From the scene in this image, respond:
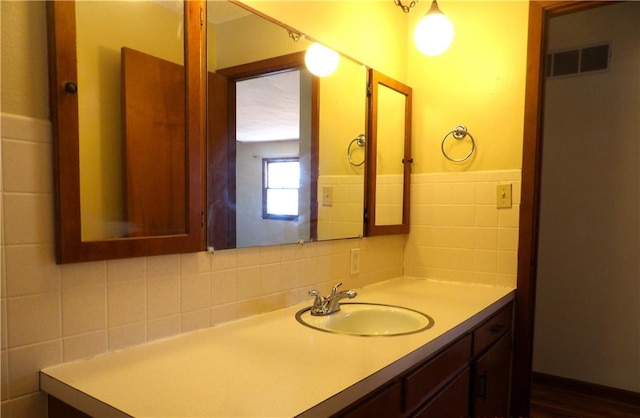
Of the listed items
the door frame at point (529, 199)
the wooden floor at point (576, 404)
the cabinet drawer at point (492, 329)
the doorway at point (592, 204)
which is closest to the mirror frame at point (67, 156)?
the cabinet drawer at point (492, 329)

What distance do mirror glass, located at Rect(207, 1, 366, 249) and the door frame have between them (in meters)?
0.77

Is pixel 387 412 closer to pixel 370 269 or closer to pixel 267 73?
pixel 370 269

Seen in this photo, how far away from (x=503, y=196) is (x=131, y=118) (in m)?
1.65

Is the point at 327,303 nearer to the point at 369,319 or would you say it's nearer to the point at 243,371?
the point at 369,319

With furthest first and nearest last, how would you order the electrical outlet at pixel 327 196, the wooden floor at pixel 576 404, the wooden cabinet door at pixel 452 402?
the wooden floor at pixel 576 404 → the electrical outlet at pixel 327 196 → the wooden cabinet door at pixel 452 402

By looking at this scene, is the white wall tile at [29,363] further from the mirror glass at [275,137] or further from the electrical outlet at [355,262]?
the electrical outlet at [355,262]

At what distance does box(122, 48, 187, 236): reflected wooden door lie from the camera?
1.03 m

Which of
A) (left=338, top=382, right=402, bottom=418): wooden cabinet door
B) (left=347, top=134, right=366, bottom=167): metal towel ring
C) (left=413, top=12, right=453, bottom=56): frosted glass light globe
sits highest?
(left=413, top=12, right=453, bottom=56): frosted glass light globe

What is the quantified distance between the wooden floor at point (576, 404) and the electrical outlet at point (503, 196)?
1.34 m

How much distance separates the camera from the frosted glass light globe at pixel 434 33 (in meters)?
1.79

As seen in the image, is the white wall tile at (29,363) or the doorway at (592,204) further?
the doorway at (592,204)

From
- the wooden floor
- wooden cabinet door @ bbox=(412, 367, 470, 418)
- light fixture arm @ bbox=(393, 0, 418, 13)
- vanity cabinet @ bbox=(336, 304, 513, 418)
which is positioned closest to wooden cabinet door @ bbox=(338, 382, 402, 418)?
vanity cabinet @ bbox=(336, 304, 513, 418)

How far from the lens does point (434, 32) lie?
5.94ft

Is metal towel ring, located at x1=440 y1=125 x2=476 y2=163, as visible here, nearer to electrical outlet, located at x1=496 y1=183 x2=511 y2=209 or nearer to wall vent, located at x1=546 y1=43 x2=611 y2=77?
electrical outlet, located at x1=496 y1=183 x2=511 y2=209
